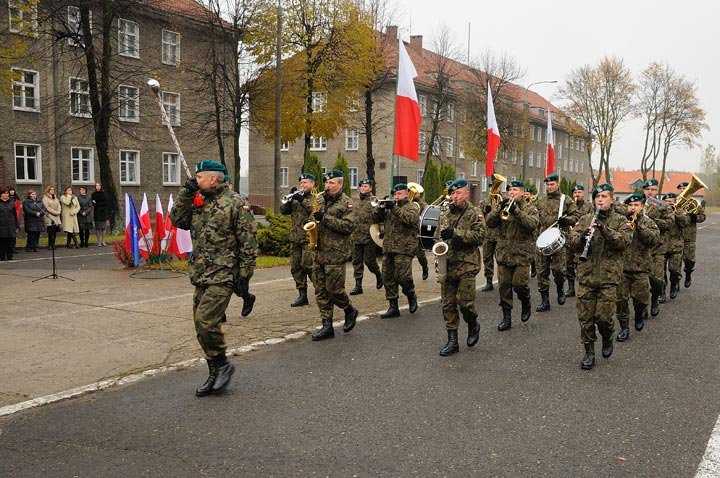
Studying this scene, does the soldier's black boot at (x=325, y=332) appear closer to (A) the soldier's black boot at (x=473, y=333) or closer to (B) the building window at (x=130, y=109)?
(A) the soldier's black boot at (x=473, y=333)

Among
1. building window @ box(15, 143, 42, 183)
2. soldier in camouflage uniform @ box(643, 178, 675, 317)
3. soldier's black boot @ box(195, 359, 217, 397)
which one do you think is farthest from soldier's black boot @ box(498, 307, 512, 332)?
building window @ box(15, 143, 42, 183)

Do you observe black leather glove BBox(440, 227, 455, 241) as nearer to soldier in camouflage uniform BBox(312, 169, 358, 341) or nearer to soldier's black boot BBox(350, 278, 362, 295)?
soldier in camouflage uniform BBox(312, 169, 358, 341)

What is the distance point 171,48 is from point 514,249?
28775mm

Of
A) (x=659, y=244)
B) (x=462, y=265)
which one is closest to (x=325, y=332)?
(x=462, y=265)

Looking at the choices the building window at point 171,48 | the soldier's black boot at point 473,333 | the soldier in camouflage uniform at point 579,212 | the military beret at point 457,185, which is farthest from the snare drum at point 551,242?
the building window at point 171,48

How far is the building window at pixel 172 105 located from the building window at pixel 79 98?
5.64m

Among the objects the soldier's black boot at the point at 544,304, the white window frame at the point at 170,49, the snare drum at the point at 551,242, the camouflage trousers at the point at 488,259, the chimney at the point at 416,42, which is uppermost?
the chimney at the point at 416,42

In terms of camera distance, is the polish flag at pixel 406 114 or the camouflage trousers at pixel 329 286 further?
the polish flag at pixel 406 114

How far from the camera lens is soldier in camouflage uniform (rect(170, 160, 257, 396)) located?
5.61m

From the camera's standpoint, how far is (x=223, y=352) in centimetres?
575

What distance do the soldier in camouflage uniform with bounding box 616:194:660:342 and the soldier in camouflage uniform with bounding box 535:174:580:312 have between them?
108cm

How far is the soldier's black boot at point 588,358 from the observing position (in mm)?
6527

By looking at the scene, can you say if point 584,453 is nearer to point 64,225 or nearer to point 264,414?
point 264,414

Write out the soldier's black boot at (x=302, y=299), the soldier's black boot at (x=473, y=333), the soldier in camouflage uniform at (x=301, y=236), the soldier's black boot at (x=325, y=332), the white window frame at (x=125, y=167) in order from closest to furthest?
the soldier's black boot at (x=473, y=333)
the soldier's black boot at (x=325, y=332)
the soldier in camouflage uniform at (x=301, y=236)
the soldier's black boot at (x=302, y=299)
the white window frame at (x=125, y=167)
